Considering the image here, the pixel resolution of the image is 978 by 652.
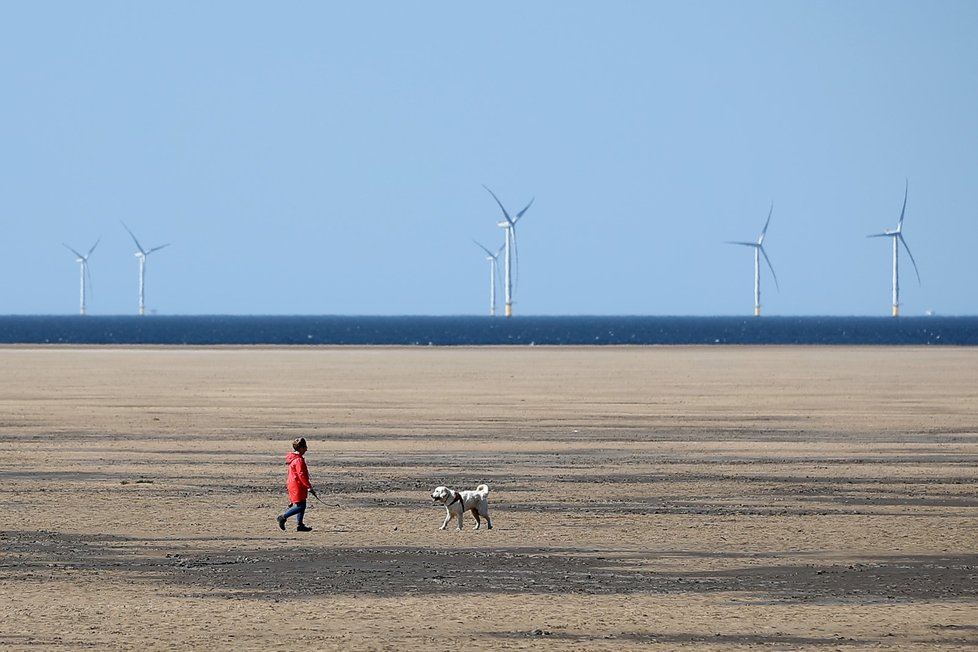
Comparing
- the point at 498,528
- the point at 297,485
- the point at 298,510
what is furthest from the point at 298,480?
the point at 498,528

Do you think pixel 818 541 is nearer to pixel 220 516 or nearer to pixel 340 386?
pixel 220 516

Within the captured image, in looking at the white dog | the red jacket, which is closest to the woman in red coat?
the red jacket

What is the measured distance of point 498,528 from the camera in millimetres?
20078

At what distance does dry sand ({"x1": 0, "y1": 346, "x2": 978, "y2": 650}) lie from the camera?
14.2 metres

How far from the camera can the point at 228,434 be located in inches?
1398

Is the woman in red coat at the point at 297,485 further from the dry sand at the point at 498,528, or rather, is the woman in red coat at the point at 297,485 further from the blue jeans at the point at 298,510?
the dry sand at the point at 498,528

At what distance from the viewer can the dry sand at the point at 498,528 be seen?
14180mm

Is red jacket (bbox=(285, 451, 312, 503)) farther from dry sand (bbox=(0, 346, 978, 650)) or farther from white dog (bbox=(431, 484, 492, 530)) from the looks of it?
white dog (bbox=(431, 484, 492, 530))

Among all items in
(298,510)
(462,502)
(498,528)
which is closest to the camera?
(298,510)

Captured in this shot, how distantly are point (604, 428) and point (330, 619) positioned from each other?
2356 centimetres

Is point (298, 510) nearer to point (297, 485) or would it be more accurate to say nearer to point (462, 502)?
point (297, 485)

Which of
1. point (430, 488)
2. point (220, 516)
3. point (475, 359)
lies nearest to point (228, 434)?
point (430, 488)

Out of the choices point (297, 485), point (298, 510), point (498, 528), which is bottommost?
Answer: point (498, 528)

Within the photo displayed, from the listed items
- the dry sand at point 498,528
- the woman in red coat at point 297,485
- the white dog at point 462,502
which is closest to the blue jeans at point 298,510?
the woman in red coat at point 297,485
